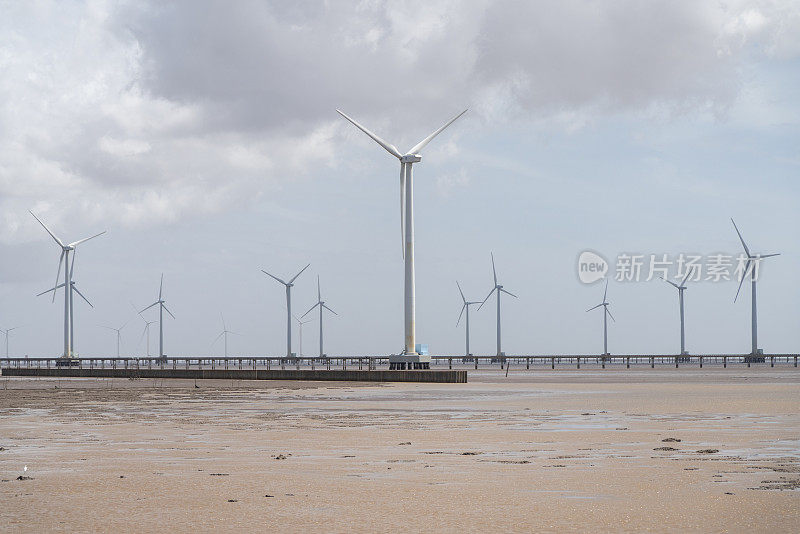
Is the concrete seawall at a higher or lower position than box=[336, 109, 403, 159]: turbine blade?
lower

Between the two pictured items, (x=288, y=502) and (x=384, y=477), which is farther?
(x=384, y=477)

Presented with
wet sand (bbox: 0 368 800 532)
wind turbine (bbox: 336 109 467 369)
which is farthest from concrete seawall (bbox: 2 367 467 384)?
wet sand (bbox: 0 368 800 532)

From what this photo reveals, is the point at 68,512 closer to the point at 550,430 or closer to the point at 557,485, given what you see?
the point at 557,485

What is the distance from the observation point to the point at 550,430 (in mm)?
27969

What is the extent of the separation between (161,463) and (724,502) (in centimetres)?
1005

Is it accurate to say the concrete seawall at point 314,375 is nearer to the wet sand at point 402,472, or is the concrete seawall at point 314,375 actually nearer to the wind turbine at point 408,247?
the wind turbine at point 408,247

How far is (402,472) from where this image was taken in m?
18.4

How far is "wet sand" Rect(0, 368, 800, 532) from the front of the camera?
1341 cm

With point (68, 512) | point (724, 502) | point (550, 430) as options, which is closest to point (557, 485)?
point (724, 502)

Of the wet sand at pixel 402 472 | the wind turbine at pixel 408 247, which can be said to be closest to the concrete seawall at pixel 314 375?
the wind turbine at pixel 408 247

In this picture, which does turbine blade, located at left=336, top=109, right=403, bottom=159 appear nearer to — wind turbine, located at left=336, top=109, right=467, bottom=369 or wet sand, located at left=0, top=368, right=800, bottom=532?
wind turbine, located at left=336, top=109, right=467, bottom=369

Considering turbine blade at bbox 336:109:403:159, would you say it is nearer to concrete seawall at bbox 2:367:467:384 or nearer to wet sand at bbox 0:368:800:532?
concrete seawall at bbox 2:367:467:384

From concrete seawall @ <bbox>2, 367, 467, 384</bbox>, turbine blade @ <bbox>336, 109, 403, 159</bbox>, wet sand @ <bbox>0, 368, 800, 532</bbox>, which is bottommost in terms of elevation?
concrete seawall @ <bbox>2, 367, 467, 384</bbox>

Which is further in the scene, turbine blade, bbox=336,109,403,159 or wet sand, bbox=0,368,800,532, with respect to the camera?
turbine blade, bbox=336,109,403,159
